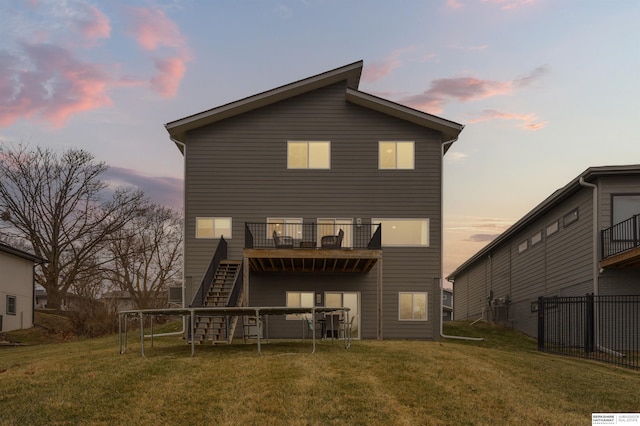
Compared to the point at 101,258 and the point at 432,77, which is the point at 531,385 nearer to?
the point at 432,77

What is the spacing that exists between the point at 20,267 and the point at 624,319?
2730 cm

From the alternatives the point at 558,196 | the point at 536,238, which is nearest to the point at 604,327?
the point at 558,196

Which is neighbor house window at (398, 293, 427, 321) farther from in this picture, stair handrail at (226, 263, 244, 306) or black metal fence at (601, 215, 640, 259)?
black metal fence at (601, 215, 640, 259)

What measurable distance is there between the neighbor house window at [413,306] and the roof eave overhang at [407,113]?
19.5 feet

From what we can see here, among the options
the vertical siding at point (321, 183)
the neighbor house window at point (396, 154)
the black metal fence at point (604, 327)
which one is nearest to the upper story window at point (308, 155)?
the vertical siding at point (321, 183)

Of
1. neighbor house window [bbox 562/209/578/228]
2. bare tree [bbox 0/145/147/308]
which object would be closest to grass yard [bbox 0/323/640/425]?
neighbor house window [bbox 562/209/578/228]

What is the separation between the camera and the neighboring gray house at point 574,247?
19.0m

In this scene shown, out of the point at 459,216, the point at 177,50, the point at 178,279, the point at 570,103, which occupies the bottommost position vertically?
the point at 178,279

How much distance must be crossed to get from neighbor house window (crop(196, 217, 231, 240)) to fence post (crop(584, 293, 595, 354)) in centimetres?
1195

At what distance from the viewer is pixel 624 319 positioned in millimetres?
19359

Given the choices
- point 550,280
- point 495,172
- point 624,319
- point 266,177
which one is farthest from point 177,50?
point 624,319

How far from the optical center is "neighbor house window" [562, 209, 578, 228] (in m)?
21.2

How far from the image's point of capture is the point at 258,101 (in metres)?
21.7

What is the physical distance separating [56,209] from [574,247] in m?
31.3
